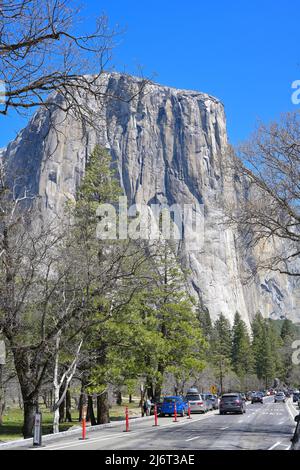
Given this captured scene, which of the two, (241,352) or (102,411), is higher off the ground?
(241,352)

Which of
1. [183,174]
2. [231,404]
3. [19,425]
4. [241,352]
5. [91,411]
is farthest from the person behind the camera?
[183,174]

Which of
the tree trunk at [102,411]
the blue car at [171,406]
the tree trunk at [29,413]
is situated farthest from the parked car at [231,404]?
the tree trunk at [29,413]

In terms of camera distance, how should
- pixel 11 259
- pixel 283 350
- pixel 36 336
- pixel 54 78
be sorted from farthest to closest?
1. pixel 283 350
2. pixel 36 336
3. pixel 11 259
4. pixel 54 78

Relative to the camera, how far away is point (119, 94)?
8.55m

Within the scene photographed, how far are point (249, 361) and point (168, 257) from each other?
82142mm

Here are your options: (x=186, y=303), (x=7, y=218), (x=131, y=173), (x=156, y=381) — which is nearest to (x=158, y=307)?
(x=186, y=303)

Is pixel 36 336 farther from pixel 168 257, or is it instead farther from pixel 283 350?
pixel 283 350

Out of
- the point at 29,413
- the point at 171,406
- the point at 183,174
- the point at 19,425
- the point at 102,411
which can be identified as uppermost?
the point at 183,174

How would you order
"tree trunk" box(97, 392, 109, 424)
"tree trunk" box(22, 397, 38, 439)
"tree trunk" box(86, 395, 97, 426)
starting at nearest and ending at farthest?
"tree trunk" box(22, 397, 38, 439)
"tree trunk" box(97, 392, 109, 424)
"tree trunk" box(86, 395, 97, 426)

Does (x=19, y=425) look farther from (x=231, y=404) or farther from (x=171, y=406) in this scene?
(x=231, y=404)

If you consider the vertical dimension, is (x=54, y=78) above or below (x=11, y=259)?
below

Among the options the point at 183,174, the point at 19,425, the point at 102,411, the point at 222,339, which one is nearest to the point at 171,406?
the point at 102,411

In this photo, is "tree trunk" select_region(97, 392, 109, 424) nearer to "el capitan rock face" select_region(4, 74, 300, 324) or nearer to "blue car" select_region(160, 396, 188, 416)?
"blue car" select_region(160, 396, 188, 416)

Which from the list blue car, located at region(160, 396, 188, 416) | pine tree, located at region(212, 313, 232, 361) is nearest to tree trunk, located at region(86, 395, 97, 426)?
blue car, located at region(160, 396, 188, 416)
